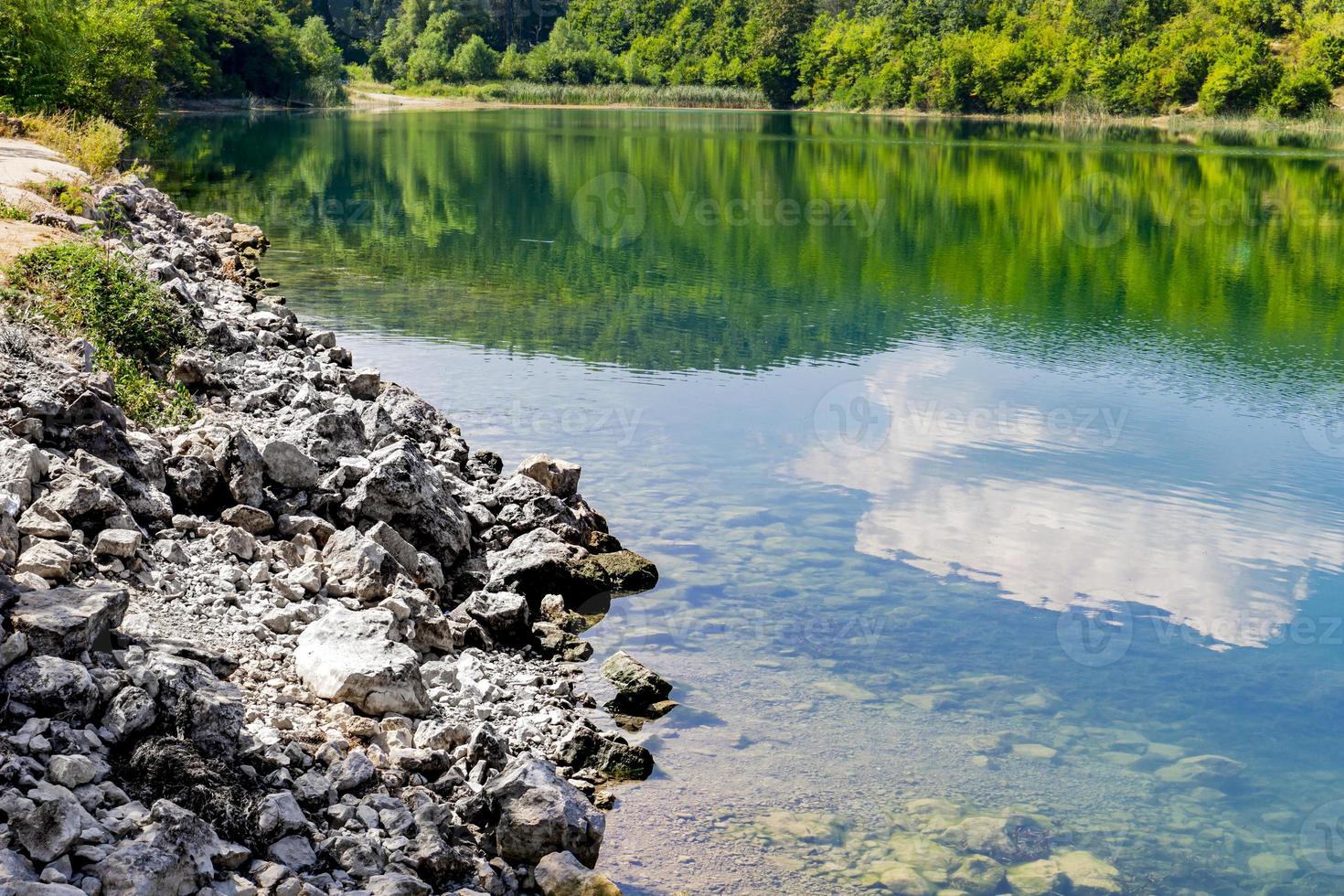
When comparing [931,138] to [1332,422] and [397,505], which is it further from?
[397,505]

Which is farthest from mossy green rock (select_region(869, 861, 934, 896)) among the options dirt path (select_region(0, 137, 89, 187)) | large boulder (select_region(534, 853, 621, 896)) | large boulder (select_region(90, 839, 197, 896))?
dirt path (select_region(0, 137, 89, 187))

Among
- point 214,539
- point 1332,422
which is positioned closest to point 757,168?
point 1332,422

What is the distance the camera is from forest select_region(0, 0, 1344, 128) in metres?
65.9

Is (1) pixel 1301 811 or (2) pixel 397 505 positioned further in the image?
(2) pixel 397 505

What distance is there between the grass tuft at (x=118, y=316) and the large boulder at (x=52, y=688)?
5349 mm

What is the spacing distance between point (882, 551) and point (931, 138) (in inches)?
3347

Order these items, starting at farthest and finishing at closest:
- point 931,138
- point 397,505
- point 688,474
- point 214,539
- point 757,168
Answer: point 931,138 → point 757,168 → point 688,474 → point 397,505 → point 214,539

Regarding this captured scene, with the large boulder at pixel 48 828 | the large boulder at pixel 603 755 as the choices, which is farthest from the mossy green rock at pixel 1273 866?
the large boulder at pixel 48 828

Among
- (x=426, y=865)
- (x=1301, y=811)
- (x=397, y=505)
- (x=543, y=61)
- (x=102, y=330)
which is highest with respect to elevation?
(x=543, y=61)

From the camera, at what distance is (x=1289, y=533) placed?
1341cm

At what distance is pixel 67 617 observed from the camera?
6.85m

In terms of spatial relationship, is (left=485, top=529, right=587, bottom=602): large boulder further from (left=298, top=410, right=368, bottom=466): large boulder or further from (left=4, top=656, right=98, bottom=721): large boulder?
(left=4, top=656, right=98, bottom=721): large boulder

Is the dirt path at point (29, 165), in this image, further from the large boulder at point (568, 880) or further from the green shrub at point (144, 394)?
the large boulder at point (568, 880)

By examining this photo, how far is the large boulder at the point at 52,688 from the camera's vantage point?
247 inches
